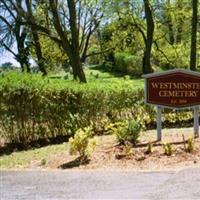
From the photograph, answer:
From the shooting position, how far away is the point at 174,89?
12820mm

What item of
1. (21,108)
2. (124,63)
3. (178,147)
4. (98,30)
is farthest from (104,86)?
(124,63)

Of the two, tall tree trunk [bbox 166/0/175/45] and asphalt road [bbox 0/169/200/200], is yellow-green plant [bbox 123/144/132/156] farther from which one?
tall tree trunk [bbox 166/0/175/45]

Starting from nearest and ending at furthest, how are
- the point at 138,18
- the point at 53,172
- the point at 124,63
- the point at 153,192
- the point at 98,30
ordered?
the point at 153,192
the point at 53,172
the point at 138,18
the point at 98,30
the point at 124,63

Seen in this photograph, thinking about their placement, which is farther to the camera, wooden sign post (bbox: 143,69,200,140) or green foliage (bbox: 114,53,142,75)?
green foliage (bbox: 114,53,142,75)

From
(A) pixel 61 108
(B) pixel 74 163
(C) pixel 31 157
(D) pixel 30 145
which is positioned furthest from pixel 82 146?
(A) pixel 61 108

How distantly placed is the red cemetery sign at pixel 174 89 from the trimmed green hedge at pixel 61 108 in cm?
135

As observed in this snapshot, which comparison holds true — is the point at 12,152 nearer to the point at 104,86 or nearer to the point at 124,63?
the point at 104,86

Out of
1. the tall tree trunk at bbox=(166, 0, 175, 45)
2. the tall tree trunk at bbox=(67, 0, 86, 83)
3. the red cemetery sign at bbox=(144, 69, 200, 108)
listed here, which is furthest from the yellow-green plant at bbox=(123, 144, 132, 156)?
the tall tree trunk at bbox=(166, 0, 175, 45)

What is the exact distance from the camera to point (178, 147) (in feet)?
37.6

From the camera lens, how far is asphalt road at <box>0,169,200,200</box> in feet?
25.9

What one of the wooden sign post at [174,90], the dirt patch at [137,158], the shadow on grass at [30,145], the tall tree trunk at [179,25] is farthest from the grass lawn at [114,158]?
the tall tree trunk at [179,25]

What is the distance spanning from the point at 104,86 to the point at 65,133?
1.90 m

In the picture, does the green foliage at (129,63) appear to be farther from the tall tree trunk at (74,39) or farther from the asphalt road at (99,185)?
the asphalt road at (99,185)

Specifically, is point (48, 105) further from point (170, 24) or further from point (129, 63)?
point (129, 63)
